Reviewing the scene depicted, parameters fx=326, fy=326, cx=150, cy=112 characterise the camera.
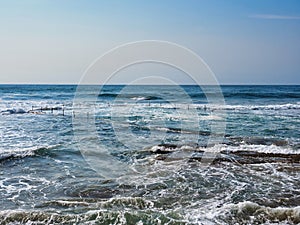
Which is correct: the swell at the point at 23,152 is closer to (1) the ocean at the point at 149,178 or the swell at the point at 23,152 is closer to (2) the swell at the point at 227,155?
(1) the ocean at the point at 149,178

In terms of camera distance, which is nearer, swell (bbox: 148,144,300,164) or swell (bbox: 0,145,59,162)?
swell (bbox: 148,144,300,164)

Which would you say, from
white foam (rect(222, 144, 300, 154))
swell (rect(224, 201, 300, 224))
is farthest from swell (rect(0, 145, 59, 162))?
swell (rect(224, 201, 300, 224))

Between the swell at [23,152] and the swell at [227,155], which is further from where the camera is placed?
the swell at [23,152]

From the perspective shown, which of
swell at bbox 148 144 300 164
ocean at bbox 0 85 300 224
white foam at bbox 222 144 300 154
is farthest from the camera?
white foam at bbox 222 144 300 154

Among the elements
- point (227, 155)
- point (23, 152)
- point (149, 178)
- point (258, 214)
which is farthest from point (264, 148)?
point (23, 152)

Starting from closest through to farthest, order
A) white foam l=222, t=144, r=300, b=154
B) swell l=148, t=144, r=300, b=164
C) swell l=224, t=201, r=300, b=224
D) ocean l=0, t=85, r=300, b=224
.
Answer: swell l=224, t=201, r=300, b=224 → ocean l=0, t=85, r=300, b=224 → swell l=148, t=144, r=300, b=164 → white foam l=222, t=144, r=300, b=154

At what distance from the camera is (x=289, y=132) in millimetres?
17656

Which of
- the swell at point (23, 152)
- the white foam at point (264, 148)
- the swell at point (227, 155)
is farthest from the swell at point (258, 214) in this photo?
the swell at point (23, 152)

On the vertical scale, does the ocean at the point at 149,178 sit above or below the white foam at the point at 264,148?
below

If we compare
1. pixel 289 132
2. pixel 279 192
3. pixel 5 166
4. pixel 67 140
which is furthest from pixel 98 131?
pixel 279 192

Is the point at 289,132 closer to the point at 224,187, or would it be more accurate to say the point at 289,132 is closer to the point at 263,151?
the point at 263,151

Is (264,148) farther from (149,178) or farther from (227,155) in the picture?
(149,178)

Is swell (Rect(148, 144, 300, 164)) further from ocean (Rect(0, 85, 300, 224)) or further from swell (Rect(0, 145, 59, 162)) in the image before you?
swell (Rect(0, 145, 59, 162))

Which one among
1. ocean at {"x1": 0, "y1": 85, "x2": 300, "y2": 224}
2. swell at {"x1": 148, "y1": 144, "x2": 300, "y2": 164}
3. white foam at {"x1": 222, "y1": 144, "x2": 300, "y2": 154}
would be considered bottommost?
ocean at {"x1": 0, "y1": 85, "x2": 300, "y2": 224}
